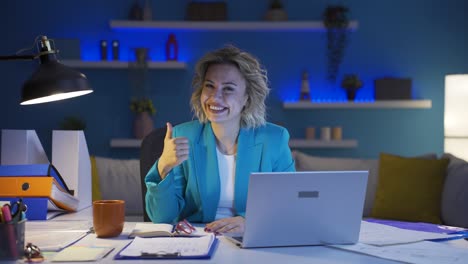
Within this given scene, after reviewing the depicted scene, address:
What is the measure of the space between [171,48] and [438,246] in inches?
134

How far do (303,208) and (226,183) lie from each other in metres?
0.72

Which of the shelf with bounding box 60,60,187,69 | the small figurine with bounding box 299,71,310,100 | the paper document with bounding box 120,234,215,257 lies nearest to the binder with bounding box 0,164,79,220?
the paper document with bounding box 120,234,215,257

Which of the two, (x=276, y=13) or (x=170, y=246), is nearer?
(x=170, y=246)

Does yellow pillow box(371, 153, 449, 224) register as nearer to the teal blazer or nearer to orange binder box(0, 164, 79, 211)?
the teal blazer

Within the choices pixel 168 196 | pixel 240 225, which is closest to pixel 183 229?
pixel 240 225

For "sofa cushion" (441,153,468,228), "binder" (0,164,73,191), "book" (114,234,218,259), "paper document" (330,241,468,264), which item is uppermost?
"binder" (0,164,73,191)

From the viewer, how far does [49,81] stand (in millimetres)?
1566

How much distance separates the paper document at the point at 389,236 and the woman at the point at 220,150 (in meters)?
0.48

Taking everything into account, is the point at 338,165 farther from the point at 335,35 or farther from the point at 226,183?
the point at 226,183

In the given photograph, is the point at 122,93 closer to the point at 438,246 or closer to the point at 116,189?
the point at 116,189

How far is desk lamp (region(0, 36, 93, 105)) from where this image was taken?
5.14 ft

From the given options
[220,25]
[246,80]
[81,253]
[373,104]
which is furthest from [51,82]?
[373,104]

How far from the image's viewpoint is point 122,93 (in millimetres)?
4621

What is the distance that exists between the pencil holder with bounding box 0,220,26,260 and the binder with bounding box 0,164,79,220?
1.78 feet
